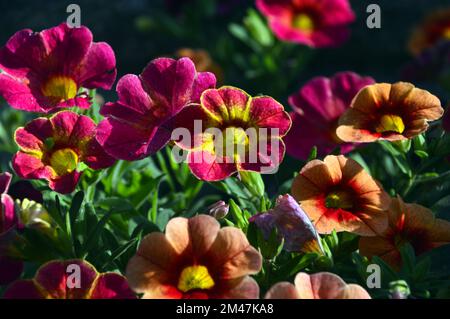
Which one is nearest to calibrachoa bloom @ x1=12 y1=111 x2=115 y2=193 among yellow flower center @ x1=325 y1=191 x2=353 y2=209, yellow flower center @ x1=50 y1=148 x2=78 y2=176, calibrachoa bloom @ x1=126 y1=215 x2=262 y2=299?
yellow flower center @ x1=50 y1=148 x2=78 y2=176

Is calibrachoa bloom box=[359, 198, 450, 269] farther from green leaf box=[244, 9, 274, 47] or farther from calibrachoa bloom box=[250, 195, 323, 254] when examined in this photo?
→ green leaf box=[244, 9, 274, 47]

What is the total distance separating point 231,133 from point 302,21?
1.33 metres

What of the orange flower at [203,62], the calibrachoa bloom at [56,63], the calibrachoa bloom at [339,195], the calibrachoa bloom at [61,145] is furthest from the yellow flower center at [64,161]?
the orange flower at [203,62]

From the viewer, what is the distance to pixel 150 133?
1.36 metres

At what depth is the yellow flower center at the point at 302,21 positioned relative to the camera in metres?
2.61

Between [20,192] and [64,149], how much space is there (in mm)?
179

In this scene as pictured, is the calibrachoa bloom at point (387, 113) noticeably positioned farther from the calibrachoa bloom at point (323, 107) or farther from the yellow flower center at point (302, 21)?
the yellow flower center at point (302, 21)

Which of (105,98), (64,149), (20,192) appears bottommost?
(105,98)

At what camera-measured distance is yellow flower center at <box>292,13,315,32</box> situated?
261 cm


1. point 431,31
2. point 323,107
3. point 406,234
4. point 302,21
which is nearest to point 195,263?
point 406,234

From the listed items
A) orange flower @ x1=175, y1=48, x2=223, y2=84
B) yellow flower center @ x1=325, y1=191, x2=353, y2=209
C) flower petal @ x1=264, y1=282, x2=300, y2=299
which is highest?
yellow flower center @ x1=325, y1=191, x2=353, y2=209

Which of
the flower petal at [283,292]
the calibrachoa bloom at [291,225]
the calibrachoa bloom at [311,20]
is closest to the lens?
the flower petal at [283,292]
